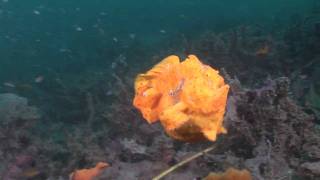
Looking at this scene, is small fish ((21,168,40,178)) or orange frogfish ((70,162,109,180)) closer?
orange frogfish ((70,162,109,180))

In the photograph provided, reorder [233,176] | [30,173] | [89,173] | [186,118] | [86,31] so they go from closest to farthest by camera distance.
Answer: [186,118] → [233,176] → [89,173] → [30,173] → [86,31]

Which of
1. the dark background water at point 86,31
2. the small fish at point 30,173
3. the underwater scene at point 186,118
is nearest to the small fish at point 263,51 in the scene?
the underwater scene at point 186,118

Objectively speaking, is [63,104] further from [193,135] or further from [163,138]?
[193,135]

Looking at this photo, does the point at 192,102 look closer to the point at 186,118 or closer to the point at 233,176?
the point at 186,118

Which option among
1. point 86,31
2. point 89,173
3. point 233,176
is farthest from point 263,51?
point 86,31

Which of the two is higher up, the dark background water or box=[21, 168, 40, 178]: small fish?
the dark background water

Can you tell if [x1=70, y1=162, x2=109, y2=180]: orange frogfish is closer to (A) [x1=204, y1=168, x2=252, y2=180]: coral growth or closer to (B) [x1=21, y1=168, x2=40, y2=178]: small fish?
(A) [x1=204, y1=168, x2=252, y2=180]: coral growth

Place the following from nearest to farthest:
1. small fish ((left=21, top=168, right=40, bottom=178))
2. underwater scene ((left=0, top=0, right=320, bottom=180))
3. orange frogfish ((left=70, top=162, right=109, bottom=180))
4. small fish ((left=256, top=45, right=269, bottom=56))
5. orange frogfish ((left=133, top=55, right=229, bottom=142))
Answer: orange frogfish ((left=133, top=55, right=229, bottom=142)) < underwater scene ((left=0, top=0, right=320, bottom=180)) < orange frogfish ((left=70, top=162, right=109, bottom=180)) < small fish ((left=21, top=168, right=40, bottom=178)) < small fish ((left=256, top=45, right=269, bottom=56))

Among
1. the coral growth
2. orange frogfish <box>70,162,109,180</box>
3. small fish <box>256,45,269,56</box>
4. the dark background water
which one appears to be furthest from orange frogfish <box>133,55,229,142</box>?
the dark background water

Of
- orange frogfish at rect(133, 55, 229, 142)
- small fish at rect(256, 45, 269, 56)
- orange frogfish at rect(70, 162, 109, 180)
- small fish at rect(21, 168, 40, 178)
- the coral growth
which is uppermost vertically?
small fish at rect(256, 45, 269, 56)

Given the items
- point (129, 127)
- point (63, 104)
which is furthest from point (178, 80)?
point (63, 104)

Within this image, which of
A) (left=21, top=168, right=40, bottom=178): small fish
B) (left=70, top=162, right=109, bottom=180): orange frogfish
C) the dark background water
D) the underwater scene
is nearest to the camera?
the underwater scene
